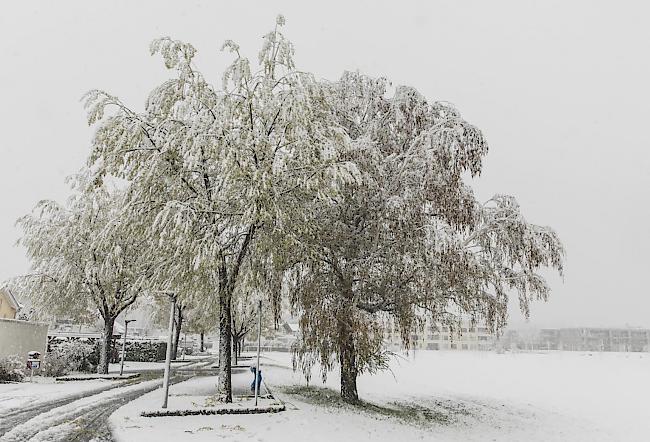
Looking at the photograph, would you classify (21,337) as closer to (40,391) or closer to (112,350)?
(40,391)

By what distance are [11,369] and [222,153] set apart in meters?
13.8

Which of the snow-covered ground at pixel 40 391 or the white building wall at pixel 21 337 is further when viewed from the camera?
the white building wall at pixel 21 337

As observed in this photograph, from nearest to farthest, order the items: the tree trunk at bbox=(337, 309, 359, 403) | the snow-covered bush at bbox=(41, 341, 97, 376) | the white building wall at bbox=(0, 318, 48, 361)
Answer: the tree trunk at bbox=(337, 309, 359, 403)
the white building wall at bbox=(0, 318, 48, 361)
the snow-covered bush at bbox=(41, 341, 97, 376)

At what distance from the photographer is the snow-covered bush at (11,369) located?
1828 cm

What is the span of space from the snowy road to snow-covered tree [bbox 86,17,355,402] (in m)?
3.31

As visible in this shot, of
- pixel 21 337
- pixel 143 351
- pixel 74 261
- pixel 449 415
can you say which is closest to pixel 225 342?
pixel 449 415

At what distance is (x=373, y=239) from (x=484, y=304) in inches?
163

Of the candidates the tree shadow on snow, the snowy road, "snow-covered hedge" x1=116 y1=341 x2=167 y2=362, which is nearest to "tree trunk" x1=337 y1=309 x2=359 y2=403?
the tree shadow on snow

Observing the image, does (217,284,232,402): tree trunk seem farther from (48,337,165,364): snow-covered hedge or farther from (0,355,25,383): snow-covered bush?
(48,337,165,364): snow-covered hedge

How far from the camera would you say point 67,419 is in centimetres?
1120

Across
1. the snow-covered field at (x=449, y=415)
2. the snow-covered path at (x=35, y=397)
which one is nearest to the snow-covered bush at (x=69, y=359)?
the snow-covered path at (x=35, y=397)

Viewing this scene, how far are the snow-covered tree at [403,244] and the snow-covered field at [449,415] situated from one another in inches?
74.2

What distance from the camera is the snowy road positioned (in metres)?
9.50

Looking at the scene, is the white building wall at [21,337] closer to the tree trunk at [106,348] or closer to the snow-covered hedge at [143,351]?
the tree trunk at [106,348]
